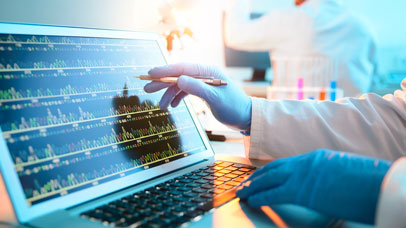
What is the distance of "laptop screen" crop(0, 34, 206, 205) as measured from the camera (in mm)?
505

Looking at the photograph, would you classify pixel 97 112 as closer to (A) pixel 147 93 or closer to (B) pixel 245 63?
(A) pixel 147 93

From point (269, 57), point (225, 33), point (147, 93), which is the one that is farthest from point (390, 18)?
point (147, 93)

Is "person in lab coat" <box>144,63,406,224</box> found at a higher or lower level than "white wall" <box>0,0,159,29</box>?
lower

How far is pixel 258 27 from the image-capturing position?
2.23 metres

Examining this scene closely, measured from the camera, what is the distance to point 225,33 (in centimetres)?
233

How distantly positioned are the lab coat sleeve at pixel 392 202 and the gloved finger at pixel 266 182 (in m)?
0.12

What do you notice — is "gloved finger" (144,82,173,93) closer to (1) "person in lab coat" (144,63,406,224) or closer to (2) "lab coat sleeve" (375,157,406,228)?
(1) "person in lab coat" (144,63,406,224)

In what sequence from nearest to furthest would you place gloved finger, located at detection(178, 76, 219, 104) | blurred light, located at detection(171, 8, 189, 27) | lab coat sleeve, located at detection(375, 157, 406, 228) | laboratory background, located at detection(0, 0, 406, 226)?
lab coat sleeve, located at detection(375, 157, 406, 228), gloved finger, located at detection(178, 76, 219, 104), laboratory background, located at detection(0, 0, 406, 226), blurred light, located at detection(171, 8, 189, 27)

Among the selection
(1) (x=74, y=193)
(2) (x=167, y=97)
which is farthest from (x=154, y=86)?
(1) (x=74, y=193)

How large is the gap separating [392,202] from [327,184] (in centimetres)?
8

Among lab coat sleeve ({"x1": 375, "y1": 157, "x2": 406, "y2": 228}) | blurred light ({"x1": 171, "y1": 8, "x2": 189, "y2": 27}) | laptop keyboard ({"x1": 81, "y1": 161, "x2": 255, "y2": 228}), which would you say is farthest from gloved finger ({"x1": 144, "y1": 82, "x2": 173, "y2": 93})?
blurred light ({"x1": 171, "y1": 8, "x2": 189, "y2": 27})

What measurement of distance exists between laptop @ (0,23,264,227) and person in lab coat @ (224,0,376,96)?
1531mm

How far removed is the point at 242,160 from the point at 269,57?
171cm

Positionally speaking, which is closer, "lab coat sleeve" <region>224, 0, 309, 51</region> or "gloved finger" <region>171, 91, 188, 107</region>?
"gloved finger" <region>171, 91, 188, 107</region>
